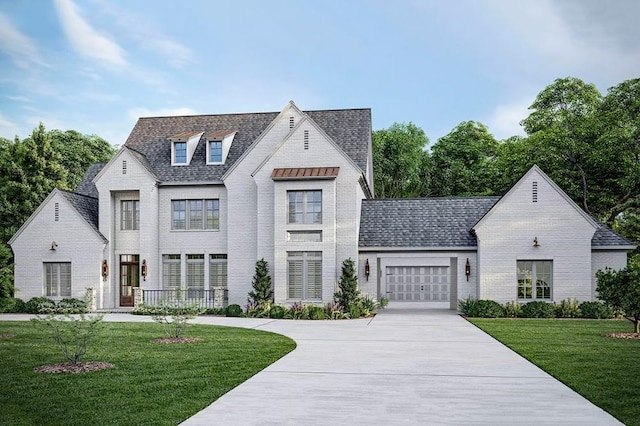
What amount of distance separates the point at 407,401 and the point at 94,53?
673 centimetres

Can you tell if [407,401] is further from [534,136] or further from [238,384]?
[534,136]

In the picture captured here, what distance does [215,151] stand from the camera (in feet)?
101

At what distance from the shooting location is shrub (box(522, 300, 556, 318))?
25.2 meters

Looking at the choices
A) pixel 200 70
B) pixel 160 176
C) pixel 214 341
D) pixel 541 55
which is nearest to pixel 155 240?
pixel 160 176

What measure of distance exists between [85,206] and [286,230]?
34.3 feet

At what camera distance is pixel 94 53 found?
881 cm

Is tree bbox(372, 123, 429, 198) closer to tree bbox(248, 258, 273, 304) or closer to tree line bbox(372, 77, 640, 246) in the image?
tree line bbox(372, 77, 640, 246)

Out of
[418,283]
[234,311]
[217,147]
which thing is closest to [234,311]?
[234,311]

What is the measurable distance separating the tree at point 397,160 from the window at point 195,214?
102 feet

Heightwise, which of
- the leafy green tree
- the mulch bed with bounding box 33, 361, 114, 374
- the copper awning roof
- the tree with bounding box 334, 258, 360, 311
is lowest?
the mulch bed with bounding box 33, 361, 114, 374

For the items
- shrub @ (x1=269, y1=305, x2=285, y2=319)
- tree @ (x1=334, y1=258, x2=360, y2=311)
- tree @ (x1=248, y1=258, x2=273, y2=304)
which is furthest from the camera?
tree @ (x1=248, y1=258, x2=273, y2=304)

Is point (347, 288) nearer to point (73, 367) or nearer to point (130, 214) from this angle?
point (130, 214)

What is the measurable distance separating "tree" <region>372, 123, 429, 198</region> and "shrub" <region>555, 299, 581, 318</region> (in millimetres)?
32794

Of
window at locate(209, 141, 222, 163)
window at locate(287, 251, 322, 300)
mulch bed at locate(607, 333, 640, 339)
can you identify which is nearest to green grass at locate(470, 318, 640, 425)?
mulch bed at locate(607, 333, 640, 339)
